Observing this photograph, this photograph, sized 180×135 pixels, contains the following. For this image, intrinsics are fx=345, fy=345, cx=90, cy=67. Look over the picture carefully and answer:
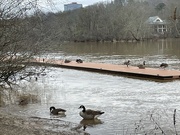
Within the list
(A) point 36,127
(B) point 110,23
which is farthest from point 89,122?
(B) point 110,23

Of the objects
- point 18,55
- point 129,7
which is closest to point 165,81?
point 18,55

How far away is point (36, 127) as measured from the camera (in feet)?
30.7

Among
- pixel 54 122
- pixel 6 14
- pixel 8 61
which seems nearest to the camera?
pixel 6 14

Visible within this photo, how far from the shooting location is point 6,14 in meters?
7.82

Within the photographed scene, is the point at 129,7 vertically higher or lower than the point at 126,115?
higher

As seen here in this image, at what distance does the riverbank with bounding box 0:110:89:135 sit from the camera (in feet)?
27.8

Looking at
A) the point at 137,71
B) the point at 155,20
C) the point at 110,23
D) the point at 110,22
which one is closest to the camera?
the point at 137,71

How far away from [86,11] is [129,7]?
11.2 meters

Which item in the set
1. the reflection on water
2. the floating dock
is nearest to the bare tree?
the reflection on water

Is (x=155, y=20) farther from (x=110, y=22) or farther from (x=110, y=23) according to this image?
(x=110, y=23)

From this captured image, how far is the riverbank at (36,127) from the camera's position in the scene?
334 inches

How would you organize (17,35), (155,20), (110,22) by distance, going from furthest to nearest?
(155,20)
(110,22)
(17,35)

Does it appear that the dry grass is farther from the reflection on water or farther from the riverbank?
the reflection on water

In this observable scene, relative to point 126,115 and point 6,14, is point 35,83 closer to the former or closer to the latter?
point 126,115
